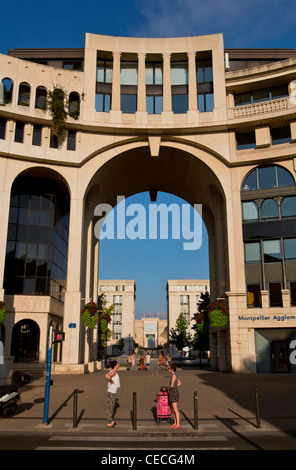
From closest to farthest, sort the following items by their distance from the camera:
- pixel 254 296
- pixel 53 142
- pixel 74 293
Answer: pixel 74 293
pixel 254 296
pixel 53 142

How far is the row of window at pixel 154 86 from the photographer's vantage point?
112 ft

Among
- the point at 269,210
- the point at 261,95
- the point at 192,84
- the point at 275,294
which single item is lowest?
the point at 275,294

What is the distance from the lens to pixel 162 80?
35031mm

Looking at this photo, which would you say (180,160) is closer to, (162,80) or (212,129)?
(212,129)

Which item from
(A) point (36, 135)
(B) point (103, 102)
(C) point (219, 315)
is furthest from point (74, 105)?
(C) point (219, 315)

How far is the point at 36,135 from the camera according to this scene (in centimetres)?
3209

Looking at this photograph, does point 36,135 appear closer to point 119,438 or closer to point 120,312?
point 119,438

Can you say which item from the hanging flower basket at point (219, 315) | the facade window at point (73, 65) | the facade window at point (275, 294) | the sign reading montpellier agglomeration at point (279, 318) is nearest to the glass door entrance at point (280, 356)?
the sign reading montpellier agglomeration at point (279, 318)

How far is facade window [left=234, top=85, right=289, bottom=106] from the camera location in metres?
33.0

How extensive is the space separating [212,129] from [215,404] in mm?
23471

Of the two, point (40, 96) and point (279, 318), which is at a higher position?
point (40, 96)

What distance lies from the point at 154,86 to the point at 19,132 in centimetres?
1229

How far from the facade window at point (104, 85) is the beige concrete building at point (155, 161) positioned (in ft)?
0.34
